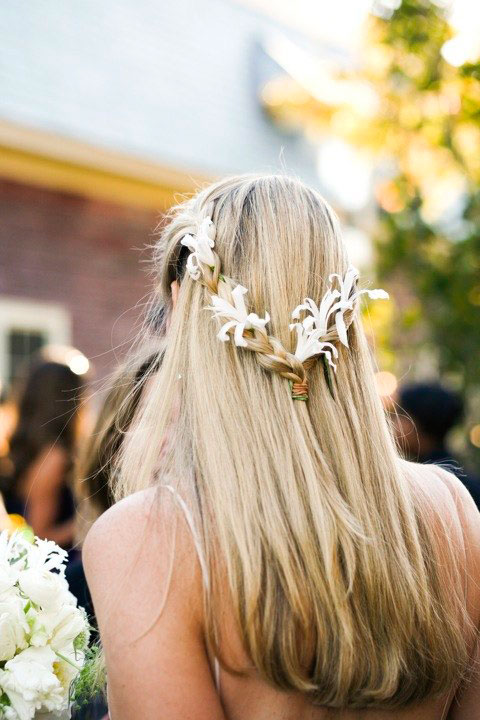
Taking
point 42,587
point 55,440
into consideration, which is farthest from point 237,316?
point 55,440

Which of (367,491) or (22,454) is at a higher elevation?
(22,454)

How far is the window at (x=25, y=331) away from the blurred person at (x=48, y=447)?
3.70 metres

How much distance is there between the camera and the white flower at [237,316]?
1569 millimetres

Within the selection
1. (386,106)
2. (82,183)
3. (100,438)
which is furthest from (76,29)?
(100,438)

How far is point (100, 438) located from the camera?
10.1 ft

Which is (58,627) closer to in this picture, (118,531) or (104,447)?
(118,531)

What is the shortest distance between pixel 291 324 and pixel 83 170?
24.2 ft

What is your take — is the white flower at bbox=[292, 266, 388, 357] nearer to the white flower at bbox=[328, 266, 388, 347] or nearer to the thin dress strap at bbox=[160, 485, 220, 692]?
the white flower at bbox=[328, 266, 388, 347]

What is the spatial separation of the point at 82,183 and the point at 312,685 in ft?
25.8

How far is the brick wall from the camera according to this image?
830 cm

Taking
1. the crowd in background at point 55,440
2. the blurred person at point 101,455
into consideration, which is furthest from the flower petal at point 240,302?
Result: the crowd in background at point 55,440

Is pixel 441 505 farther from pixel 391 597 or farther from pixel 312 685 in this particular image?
pixel 312 685

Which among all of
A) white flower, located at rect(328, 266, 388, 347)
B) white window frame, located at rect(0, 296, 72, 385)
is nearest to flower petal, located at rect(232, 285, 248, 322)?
white flower, located at rect(328, 266, 388, 347)

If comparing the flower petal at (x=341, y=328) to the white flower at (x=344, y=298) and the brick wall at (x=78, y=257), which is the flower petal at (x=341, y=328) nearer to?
the white flower at (x=344, y=298)
